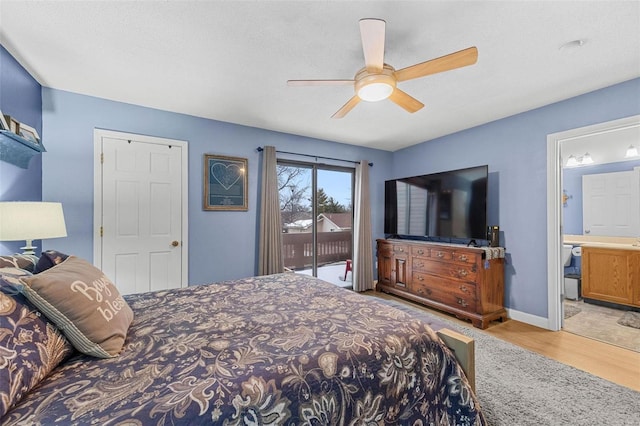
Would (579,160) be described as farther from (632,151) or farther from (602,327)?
(602,327)

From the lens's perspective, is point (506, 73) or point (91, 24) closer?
point (91, 24)

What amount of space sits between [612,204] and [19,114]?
7410mm

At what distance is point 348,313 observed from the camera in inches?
60.2

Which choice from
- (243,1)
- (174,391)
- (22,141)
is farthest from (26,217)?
(243,1)

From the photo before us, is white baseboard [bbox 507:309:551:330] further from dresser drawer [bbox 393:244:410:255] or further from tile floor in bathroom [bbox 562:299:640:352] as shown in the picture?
dresser drawer [bbox 393:244:410:255]

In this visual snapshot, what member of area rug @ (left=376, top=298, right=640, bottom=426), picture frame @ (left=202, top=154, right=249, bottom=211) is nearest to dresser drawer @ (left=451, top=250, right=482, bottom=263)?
area rug @ (left=376, top=298, right=640, bottom=426)

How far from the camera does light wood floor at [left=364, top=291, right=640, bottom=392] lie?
216cm

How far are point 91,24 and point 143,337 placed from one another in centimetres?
201

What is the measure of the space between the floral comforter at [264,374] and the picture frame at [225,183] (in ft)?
6.46

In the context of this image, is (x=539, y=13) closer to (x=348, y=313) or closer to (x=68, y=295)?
(x=348, y=313)

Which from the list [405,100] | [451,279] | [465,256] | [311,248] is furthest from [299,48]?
[451,279]

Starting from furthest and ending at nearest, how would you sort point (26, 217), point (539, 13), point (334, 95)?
point (334, 95)
point (26, 217)
point (539, 13)

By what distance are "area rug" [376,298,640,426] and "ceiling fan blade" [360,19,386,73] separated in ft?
5.44

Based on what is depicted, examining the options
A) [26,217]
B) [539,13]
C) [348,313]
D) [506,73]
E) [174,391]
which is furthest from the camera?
[506,73]
